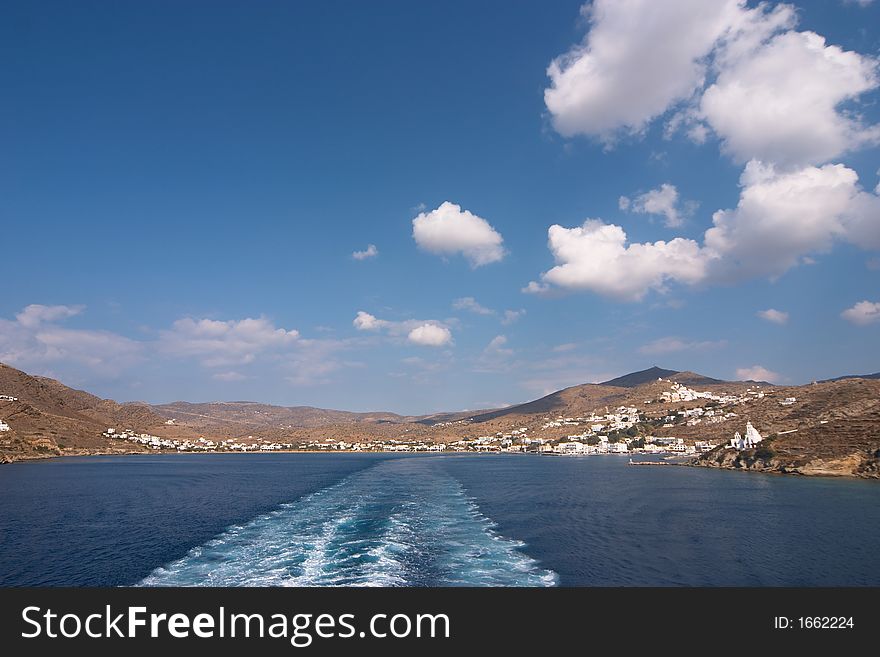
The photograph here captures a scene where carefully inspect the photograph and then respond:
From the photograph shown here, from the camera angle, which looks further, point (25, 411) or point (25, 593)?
point (25, 411)

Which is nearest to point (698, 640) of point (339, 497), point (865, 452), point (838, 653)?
point (838, 653)

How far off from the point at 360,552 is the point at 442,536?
8899 millimetres

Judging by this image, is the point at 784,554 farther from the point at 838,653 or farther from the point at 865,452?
the point at 865,452

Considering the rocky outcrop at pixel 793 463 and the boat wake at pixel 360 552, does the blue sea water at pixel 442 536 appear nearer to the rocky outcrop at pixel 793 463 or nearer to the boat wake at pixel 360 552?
the boat wake at pixel 360 552

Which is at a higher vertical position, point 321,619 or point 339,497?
point 321,619

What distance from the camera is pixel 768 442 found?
105m

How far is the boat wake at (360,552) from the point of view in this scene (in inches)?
1116

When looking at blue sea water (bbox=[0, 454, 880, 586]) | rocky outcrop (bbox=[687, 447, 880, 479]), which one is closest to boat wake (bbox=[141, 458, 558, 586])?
blue sea water (bbox=[0, 454, 880, 586])

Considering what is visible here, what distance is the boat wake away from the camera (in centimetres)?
2834

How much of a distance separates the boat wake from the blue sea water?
165mm

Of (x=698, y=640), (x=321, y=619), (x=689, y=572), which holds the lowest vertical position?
(x=689, y=572)

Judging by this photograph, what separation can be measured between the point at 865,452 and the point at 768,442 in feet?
69.3

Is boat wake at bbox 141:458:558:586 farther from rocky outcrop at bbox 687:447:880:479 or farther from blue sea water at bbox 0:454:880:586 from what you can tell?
rocky outcrop at bbox 687:447:880:479

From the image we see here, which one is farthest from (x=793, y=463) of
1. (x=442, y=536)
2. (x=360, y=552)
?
(x=360, y=552)
